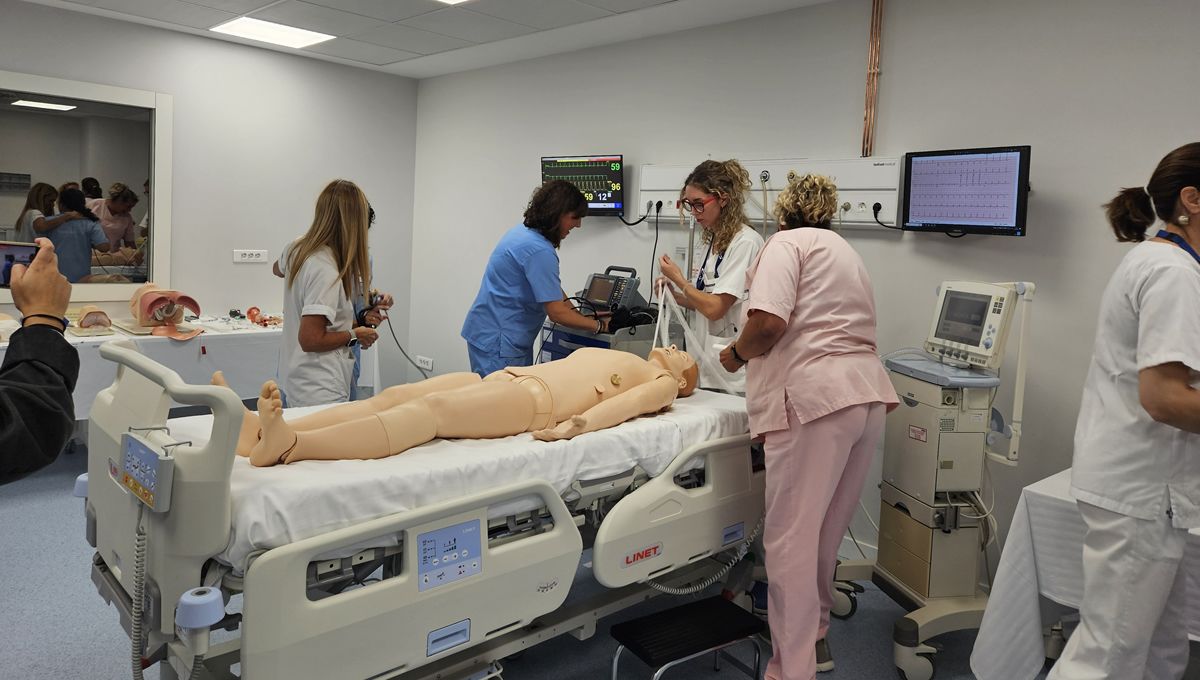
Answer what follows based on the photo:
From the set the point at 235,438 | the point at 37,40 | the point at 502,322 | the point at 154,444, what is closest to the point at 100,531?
the point at 154,444

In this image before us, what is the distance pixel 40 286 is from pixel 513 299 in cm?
214

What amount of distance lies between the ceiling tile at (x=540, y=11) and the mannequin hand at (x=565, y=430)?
2.46 metres

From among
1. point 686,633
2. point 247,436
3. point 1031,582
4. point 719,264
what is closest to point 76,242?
point 247,436

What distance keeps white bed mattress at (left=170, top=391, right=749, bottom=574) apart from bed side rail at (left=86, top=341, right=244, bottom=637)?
2.4 inches

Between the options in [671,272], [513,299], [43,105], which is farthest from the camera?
[43,105]

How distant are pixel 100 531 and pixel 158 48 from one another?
3.98 metres

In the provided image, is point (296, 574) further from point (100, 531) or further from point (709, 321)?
point (709, 321)

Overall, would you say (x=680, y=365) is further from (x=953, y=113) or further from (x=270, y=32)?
(x=270, y=32)

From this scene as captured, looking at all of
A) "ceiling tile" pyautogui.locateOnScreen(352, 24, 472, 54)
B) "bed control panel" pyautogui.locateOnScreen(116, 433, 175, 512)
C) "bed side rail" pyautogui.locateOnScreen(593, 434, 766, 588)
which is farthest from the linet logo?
"ceiling tile" pyautogui.locateOnScreen(352, 24, 472, 54)

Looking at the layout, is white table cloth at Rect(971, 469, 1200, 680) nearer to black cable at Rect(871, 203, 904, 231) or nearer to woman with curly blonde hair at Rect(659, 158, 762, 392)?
woman with curly blonde hair at Rect(659, 158, 762, 392)

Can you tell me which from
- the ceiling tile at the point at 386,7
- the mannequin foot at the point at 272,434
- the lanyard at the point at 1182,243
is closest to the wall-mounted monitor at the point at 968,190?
the lanyard at the point at 1182,243

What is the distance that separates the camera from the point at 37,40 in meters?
4.50

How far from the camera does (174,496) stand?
158 centimetres

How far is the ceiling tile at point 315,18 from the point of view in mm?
4238
